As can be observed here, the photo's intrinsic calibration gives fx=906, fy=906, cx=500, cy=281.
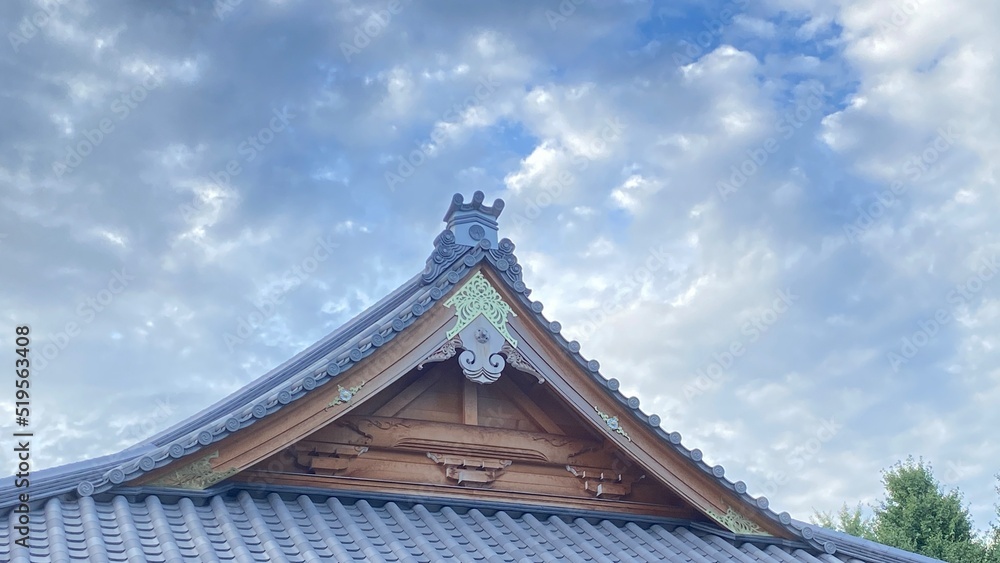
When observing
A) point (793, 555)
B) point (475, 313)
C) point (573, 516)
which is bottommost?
point (793, 555)

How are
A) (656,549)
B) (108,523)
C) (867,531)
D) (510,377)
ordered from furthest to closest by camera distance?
(867,531) < (510,377) < (656,549) < (108,523)

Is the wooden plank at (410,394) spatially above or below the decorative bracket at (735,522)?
above

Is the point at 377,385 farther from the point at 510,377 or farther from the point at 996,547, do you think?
the point at 996,547

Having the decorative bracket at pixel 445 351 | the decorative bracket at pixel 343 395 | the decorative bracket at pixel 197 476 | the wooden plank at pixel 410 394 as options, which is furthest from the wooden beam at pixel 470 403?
the decorative bracket at pixel 197 476

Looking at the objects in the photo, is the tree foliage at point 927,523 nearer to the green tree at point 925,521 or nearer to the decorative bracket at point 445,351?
the green tree at point 925,521

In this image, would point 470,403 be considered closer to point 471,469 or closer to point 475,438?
point 475,438

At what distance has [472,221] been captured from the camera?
755 centimetres

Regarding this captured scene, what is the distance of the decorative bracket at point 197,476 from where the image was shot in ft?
19.9

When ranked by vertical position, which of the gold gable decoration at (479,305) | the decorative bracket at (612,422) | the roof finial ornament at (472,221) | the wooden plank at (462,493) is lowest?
the wooden plank at (462,493)

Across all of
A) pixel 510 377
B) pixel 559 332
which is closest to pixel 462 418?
pixel 510 377

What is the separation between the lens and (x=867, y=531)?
2677cm

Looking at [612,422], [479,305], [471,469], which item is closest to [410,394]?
[471,469]

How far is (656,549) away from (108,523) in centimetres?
397

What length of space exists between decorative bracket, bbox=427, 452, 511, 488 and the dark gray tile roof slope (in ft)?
0.76
